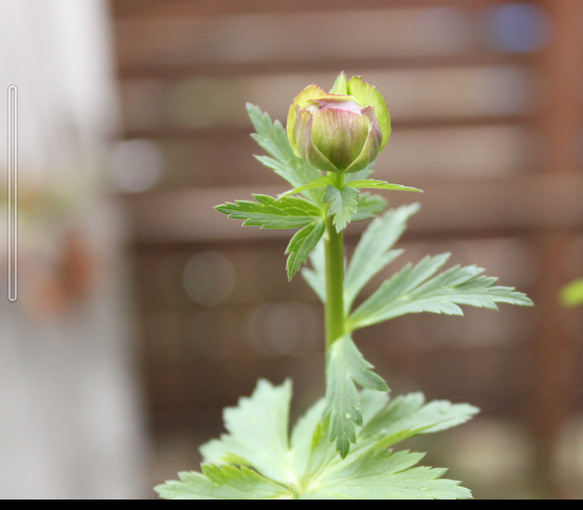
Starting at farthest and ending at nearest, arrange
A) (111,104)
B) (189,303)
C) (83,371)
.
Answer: (189,303) < (111,104) < (83,371)

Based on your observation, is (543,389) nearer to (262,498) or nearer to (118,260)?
(118,260)

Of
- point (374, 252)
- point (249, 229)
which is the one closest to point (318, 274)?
point (374, 252)

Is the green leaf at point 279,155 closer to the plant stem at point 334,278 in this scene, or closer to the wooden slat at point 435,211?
the plant stem at point 334,278

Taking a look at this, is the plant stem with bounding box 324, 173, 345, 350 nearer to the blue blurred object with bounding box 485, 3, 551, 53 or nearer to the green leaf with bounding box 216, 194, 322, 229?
the green leaf with bounding box 216, 194, 322, 229

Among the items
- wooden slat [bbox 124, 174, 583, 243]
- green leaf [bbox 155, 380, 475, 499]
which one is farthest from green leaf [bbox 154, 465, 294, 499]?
wooden slat [bbox 124, 174, 583, 243]

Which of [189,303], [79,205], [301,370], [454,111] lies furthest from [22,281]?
[454,111]
